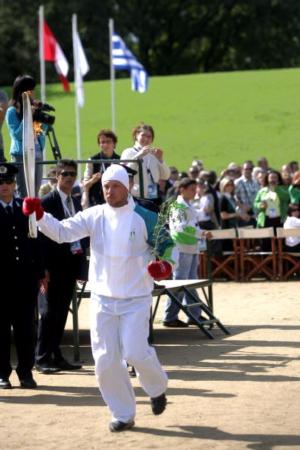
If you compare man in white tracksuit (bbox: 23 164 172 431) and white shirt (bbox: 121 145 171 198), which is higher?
white shirt (bbox: 121 145 171 198)

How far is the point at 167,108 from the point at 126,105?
1.84 m

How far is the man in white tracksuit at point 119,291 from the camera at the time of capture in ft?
30.8

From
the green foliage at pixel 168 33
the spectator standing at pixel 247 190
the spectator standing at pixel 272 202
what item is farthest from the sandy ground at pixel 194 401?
the green foliage at pixel 168 33

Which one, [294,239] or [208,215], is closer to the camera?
[294,239]

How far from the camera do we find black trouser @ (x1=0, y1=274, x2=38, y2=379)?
11672 millimetres

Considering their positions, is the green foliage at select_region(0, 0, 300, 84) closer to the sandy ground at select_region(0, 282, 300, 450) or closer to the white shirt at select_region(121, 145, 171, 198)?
the white shirt at select_region(121, 145, 171, 198)

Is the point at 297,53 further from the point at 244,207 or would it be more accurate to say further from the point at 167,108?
the point at 244,207

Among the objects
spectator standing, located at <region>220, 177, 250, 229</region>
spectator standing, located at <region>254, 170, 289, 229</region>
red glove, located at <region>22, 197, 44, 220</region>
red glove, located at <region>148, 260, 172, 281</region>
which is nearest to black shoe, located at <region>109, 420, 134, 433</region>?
red glove, located at <region>148, 260, 172, 281</region>

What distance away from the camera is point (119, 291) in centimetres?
943

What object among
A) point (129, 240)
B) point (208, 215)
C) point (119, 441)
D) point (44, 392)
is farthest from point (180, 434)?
point (208, 215)

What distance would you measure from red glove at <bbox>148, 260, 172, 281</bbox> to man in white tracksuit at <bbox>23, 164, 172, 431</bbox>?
0.38 feet

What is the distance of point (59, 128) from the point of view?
45.2 metres

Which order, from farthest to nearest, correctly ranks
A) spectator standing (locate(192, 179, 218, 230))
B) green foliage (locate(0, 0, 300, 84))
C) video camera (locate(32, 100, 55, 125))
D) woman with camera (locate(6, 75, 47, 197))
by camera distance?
green foliage (locate(0, 0, 300, 84))
spectator standing (locate(192, 179, 218, 230))
woman with camera (locate(6, 75, 47, 197))
video camera (locate(32, 100, 55, 125))

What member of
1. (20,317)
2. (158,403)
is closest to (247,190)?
(20,317)
